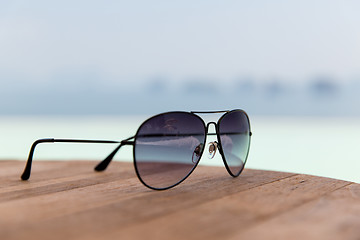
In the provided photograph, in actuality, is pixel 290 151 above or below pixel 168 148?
below

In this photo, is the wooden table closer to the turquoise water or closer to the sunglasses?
the sunglasses

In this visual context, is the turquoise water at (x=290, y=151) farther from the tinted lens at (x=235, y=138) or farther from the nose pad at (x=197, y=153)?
the nose pad at (x=197, y=153)

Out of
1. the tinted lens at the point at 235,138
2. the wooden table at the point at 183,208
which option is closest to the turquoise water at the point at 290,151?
the tinted lens at the point at 235,138

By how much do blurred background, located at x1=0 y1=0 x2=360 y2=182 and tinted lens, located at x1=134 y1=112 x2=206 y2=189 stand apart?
21.3ft

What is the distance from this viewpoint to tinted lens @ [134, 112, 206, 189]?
2.10 feet

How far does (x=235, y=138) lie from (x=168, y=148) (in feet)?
0.63

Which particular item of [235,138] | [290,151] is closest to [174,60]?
[290,151]

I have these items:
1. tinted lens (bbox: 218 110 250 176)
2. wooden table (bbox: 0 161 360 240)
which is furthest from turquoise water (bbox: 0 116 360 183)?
wooden table (bbox: 0 161 360 240)

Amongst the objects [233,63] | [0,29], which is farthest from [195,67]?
[0,29]

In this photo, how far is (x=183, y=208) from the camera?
19.8 inches

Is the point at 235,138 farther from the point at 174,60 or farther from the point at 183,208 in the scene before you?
the point at 174,60

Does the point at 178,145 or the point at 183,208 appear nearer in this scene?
the point at 183,208

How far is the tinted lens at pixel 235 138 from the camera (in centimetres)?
77

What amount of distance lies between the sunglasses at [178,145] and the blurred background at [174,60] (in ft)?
21.2
